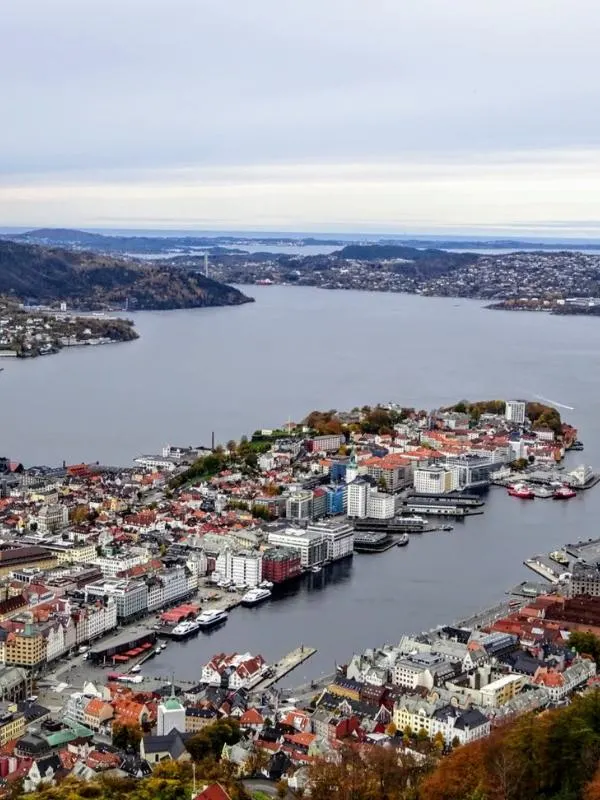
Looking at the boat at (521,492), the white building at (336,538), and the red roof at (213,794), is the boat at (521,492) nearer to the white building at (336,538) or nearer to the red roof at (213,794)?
the white building at (336,538)

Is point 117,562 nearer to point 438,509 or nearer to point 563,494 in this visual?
point 438,509

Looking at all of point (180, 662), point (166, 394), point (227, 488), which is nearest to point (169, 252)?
point (166, 394)

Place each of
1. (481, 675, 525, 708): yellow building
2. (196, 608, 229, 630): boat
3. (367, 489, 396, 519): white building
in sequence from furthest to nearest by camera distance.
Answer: (367, 489, 396, 519): white building → (196, 608, 229, 630): boat → (481, 675, 525, 708): yellow building

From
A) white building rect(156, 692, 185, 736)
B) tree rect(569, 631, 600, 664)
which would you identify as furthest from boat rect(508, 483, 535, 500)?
white building rect(156, 692, 185, 736)

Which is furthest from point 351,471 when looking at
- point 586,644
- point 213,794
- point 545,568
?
point 213,794

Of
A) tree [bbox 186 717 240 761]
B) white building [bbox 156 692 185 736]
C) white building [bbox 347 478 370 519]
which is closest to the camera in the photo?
tree [bbox 186 717 240 761]

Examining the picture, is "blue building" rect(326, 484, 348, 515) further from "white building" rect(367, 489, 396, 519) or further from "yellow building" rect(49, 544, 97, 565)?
"yellow building" rect(49, 544, 97, 565)
